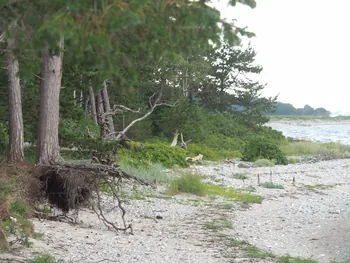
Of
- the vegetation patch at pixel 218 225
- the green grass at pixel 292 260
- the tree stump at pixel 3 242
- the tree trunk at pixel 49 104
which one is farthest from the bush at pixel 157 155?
the tree stump at pixel 3 242

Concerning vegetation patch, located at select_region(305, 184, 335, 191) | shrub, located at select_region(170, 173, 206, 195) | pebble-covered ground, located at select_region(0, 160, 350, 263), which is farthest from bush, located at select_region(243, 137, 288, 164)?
shrub, located at select_region(170, 173, 206, 195)

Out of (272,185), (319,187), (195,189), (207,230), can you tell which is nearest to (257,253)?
(207,230)

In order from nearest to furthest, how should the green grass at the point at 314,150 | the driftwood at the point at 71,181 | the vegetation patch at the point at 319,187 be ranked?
the driftwood at the point at 71,181, the vegetation patch at the point at 319,187, the green grass at the point at 314,150

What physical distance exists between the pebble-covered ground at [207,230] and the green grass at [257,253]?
0.05m

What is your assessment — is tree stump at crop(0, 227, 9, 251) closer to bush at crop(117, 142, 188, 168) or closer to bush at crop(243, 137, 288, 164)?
bush at crop(117, 142, 188, 168)

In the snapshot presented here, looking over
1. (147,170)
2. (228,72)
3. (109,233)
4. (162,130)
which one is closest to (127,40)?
(109,233)

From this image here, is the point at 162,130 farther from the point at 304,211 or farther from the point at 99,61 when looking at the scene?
the point at 99,61

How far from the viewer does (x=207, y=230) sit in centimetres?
1100

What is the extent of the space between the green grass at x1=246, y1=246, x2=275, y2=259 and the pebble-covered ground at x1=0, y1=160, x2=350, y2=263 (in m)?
0.05

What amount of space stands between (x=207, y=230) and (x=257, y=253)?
6.38 ft

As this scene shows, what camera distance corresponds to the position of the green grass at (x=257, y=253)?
29.6 ft

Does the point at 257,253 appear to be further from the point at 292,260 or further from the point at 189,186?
the point at 189,186

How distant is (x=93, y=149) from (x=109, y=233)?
390 cm

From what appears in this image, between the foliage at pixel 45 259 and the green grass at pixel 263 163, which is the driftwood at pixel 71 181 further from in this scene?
the green grass at pixel 263 163
